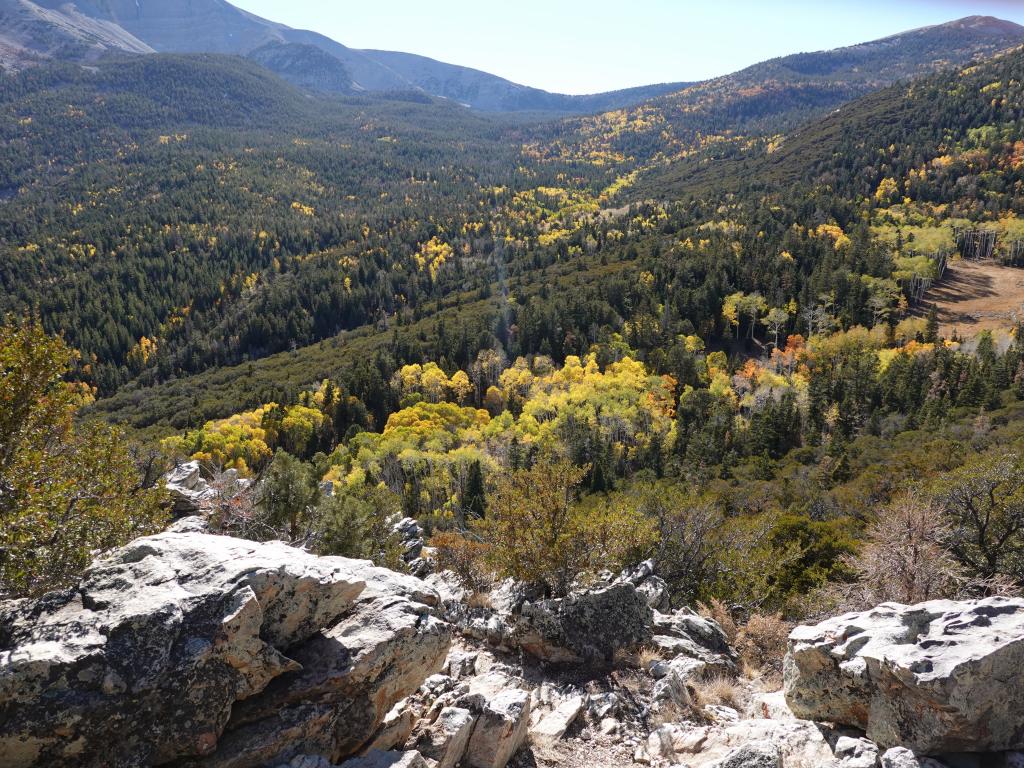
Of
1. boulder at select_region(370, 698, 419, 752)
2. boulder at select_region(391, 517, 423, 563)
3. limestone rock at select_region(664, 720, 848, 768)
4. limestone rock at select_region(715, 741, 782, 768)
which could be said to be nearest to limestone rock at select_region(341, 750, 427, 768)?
boulder at select_region(370, 698, 419, 752)

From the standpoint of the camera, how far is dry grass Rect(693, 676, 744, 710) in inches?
642

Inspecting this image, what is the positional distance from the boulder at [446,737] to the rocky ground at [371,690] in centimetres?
4

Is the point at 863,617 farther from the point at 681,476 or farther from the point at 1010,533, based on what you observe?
the point at 681,476

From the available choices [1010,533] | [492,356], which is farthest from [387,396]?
[1010,533]

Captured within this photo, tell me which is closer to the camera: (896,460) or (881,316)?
(896,460)

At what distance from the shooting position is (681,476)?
80.7 meters

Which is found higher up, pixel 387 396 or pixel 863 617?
pixel 863 617

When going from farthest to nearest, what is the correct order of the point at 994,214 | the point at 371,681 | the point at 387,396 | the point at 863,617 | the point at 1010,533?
1. the point at 994,214
2. the point at 387,396
3. the point at 1010,533
4. the point at 863,617
5. the point at 371,681

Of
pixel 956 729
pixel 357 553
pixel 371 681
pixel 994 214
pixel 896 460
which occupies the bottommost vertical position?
pixel 896 460

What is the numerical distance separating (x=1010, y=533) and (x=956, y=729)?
757 inches

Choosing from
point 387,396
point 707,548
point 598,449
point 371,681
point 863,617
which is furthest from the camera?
point 387,396

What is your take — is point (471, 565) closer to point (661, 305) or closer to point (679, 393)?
point (679, 393)

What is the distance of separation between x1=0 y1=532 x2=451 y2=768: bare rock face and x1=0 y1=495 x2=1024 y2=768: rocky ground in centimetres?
3

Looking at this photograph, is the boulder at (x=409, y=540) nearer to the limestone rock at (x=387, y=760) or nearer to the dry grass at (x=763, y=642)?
the dry grass at (x=763, y=642)
